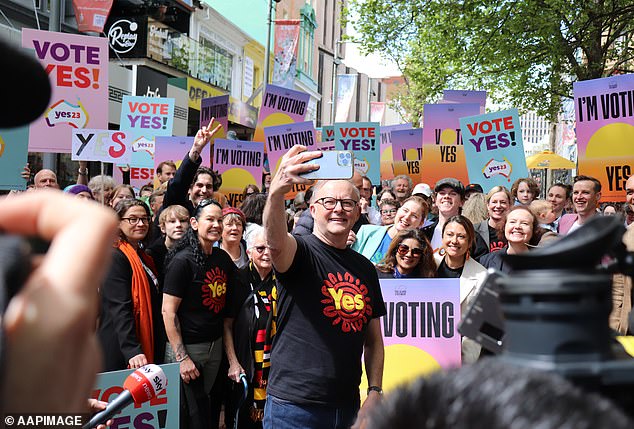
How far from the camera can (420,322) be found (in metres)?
4.82

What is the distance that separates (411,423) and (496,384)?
0.11 metres

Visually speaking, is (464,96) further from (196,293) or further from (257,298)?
(196,293)

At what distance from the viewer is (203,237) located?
513 cm

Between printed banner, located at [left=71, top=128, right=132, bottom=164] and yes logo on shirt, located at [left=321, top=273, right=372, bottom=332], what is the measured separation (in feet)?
18.4

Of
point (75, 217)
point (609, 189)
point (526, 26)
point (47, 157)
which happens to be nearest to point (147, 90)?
point (47, 157)

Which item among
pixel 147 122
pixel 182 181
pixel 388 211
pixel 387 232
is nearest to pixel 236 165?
pixel 147 122

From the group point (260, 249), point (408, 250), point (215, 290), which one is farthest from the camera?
point (260, 249)

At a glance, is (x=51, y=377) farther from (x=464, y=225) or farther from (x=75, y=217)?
(x=464, y=225)

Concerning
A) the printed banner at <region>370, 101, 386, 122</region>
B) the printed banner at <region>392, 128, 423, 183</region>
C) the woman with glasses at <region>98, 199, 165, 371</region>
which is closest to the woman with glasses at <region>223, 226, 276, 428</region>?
the woman with glasses at <region>98, 199, 165, 371</region>

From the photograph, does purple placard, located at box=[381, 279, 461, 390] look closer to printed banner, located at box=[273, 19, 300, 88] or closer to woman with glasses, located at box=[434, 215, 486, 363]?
woman with glasses, located at box=[434, 215, 486, 363]

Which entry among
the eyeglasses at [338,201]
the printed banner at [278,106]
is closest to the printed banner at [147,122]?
the printed banner at [278,106]

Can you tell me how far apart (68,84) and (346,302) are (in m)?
6.00

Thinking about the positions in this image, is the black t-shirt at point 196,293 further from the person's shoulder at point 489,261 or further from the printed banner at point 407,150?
the printed banner at point 407,150

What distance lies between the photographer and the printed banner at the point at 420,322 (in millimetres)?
4773
